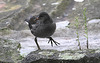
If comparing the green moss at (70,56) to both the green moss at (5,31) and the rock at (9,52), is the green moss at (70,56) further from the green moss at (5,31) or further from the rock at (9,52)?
the green moss at (5,31)

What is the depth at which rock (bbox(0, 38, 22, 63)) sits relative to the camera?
351 centimetres

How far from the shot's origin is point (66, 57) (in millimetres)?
3029

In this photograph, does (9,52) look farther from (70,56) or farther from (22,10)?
(22,10)

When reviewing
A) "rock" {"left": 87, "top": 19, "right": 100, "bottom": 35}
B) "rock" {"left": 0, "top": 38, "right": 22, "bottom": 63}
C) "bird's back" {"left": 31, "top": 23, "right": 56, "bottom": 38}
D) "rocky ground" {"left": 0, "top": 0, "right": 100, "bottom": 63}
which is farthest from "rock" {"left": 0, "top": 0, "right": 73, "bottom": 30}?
"bird's back" {"left": 31, "top": 23, "right": 56, "bottom": 38}

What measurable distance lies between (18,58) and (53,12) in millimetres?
4512

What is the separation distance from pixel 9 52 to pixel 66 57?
4.23ft

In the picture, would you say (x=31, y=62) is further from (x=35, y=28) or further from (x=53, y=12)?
(x=53, y=12)

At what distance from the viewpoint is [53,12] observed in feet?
25.7

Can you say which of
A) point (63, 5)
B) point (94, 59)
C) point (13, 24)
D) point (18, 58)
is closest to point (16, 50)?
point (18, 58)

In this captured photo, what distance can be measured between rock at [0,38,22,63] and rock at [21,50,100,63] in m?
0.49

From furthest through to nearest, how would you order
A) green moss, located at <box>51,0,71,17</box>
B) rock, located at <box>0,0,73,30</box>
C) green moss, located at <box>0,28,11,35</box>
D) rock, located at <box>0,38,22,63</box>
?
green moss, located at <box>51,0,71,17</box> < rock, located at <box>0,0,73,30</box> < green moss, located at <box>0,28,11,35</box> < rock, located at <box>0,38,22,63</box>

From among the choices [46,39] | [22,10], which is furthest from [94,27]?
[22,10]

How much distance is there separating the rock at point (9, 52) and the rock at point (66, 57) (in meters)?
0.49

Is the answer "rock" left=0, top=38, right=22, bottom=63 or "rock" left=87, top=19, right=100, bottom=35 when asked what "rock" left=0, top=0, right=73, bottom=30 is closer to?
"rock" left=87, top=19, right=100, bottom=35
